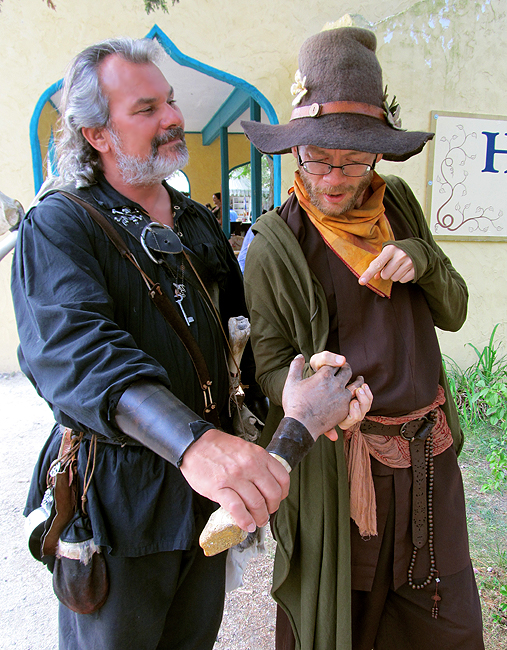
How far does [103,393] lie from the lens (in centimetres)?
97

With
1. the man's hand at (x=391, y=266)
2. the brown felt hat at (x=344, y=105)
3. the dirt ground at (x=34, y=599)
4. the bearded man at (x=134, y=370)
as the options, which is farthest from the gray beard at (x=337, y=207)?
the dirt ground at (x=34, y=599)

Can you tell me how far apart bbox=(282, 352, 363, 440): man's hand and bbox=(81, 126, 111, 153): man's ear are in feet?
2.92

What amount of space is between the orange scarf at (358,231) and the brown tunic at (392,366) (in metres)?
0.04

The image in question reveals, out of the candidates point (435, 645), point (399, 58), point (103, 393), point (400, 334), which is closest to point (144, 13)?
point (399, 58)

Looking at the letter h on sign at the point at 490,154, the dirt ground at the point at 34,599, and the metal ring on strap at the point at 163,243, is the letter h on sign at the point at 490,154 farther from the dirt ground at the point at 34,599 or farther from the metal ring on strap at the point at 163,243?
the metal ring on strap at the point at 163,243

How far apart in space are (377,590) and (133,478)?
0.93m

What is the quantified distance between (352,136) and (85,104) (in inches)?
31.6

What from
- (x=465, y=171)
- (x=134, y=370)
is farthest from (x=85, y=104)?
(x=465, y=171)

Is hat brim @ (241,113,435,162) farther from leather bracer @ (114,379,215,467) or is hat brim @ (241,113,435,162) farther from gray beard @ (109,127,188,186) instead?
leather bracer @ (114,379,215,467)

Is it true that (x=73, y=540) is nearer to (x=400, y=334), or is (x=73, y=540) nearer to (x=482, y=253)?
(x=400, y=334)

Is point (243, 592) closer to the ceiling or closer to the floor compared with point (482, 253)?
closer to the floor

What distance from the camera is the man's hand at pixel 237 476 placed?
35.2 inches

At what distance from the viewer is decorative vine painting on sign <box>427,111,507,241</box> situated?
4336 mm

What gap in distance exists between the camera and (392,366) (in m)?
1.46
